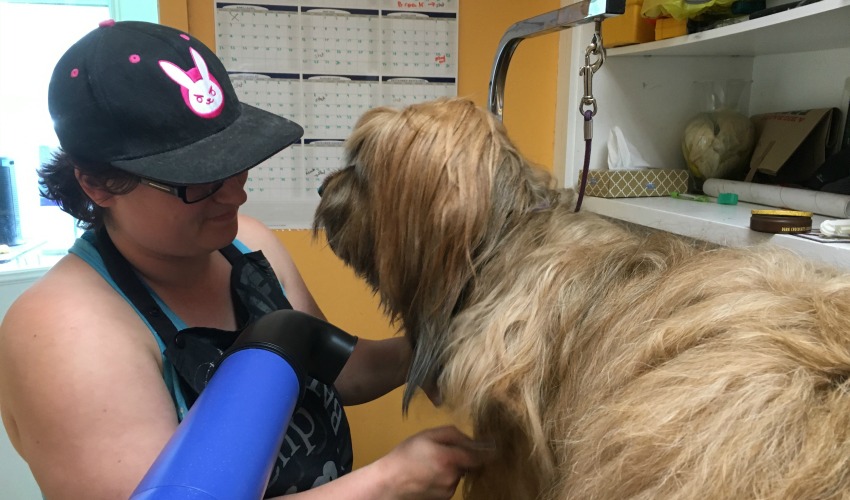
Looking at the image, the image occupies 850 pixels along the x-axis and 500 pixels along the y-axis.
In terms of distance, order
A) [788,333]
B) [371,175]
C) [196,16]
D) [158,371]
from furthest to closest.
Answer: [196,16], [371,175], [158,371], [788,333]

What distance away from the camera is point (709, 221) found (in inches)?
44.4

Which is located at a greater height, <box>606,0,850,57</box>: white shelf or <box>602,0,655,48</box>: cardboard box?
<box>602,0,655,48</box>: cardboard box

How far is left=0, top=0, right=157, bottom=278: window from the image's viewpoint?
1768 millimetres

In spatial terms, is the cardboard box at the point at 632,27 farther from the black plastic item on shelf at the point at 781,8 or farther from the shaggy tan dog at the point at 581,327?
the shaggy tan dog at the point at 581,327

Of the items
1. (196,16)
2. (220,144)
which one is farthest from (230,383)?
(196,16)

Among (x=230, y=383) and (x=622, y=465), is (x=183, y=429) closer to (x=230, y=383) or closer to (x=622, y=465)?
(x=230, y=383)

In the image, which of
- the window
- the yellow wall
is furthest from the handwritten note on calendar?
the window

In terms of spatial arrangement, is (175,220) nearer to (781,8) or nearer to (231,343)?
(231,343)

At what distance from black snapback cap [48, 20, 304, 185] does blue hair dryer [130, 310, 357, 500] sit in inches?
11.1

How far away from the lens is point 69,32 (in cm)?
180

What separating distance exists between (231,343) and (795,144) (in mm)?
1219

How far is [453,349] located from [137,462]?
16.0 inches

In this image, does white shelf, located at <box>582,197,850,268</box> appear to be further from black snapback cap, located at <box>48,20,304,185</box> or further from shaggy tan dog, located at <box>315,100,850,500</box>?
black snapback cap, located at <box>48,20,304,185</box>

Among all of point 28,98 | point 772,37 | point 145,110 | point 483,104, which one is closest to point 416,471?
point 145,110
